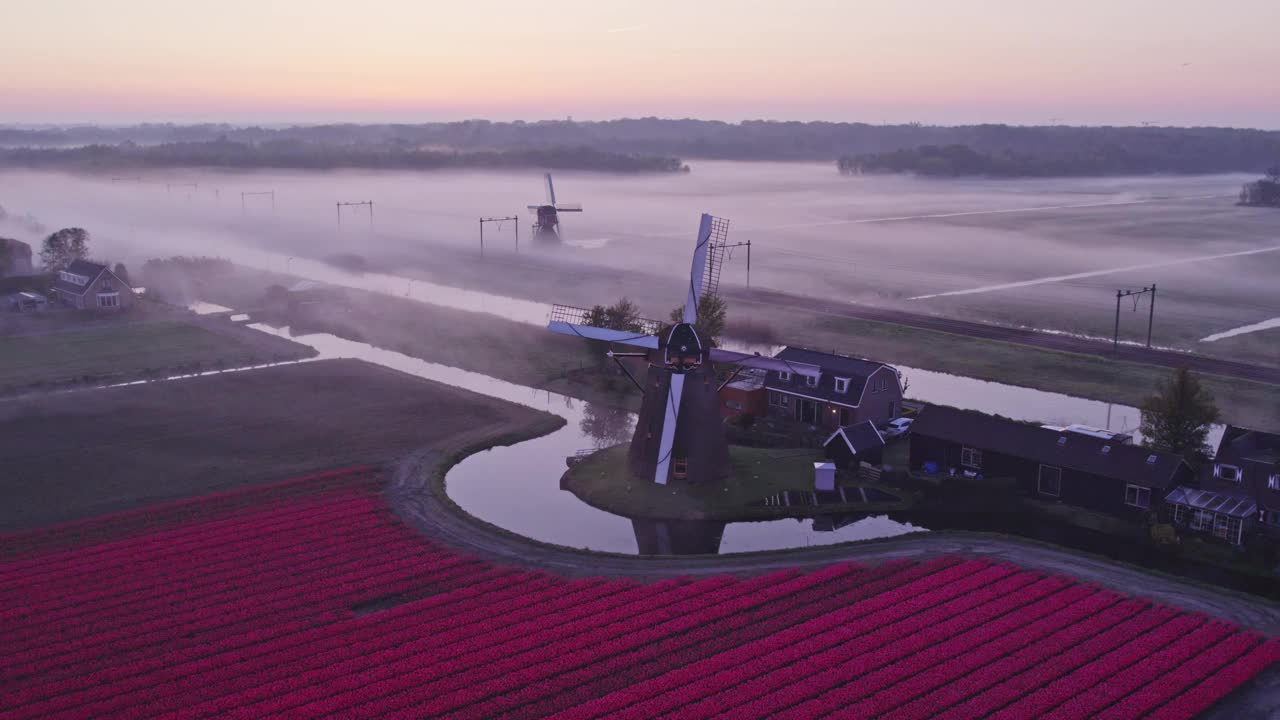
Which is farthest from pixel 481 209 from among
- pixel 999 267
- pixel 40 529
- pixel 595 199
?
pixel 40 529

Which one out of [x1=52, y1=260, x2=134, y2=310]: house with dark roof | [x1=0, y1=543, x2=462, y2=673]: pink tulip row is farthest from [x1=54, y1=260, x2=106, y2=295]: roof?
[x1=0, y1=543, x2=462, y2=673]: pink tulip row

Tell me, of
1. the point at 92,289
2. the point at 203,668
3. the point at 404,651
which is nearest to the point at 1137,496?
the point at 404,651

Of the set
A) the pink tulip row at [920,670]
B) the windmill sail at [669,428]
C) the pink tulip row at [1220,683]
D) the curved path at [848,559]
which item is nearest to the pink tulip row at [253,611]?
the curved path at [848,559]

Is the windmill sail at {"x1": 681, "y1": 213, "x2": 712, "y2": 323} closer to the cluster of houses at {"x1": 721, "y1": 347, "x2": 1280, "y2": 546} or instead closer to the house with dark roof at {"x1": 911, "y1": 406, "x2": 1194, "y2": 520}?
the cluster of houses at {"x1": 721, "y1": 347, "x2": 1280, "y2": 546}

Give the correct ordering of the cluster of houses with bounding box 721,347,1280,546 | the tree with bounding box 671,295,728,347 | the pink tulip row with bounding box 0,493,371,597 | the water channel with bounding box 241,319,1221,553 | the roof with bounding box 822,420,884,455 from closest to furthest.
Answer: the pink tulip row with bounding box 0,493,371,597
the cluster of houses with bounding box 721,347,1280,546
the water channel with bounding box 241,319,1221,553
the roof with bounding box 822,420,884,455
the tree with bounding box 671,295,728,347

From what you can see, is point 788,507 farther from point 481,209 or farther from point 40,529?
point 481,209
